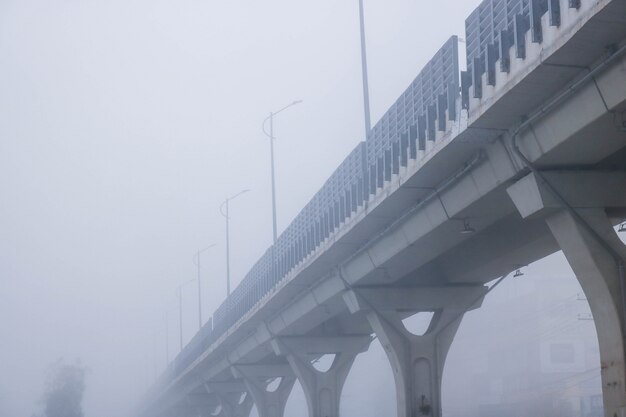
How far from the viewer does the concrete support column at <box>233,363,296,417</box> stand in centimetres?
6631

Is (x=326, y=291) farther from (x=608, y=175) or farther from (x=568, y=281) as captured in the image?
(x=568, y=281)

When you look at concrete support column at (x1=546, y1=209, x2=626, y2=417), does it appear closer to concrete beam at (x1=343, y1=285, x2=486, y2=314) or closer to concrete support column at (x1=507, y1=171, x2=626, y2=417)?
concrete support column at (x1=507, y1=171, x2=626, y2=417)

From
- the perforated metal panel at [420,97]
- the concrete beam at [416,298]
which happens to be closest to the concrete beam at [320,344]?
the concrete beam at [416,298]

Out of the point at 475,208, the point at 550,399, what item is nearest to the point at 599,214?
the point at 475,208

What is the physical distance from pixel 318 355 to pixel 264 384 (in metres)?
19.1

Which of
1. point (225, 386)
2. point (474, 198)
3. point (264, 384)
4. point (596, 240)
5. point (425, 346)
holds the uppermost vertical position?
point (225, 386)

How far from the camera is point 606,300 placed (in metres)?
19.9

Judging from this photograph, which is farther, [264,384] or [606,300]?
[264,384]

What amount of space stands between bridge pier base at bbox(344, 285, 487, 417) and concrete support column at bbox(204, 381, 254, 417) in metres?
49.8

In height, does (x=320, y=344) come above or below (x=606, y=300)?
above

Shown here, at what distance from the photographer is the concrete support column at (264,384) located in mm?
66312

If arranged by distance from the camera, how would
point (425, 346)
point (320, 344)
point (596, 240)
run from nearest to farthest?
point (596, 240) → point (425, 346) → point (320, 344)

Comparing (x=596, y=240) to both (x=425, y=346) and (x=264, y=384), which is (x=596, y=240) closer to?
(x=425, y=346)

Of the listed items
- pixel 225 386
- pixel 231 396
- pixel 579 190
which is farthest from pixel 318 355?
pixel 231 396
